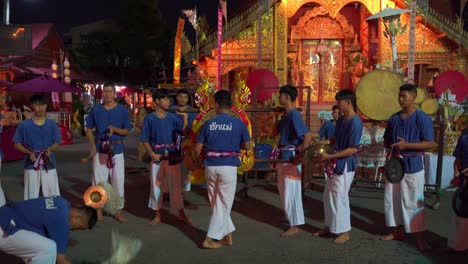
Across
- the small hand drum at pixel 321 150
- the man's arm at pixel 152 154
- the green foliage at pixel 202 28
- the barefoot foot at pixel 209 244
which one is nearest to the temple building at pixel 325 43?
the green foliage at pixel 202 28

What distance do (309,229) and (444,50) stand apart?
40.3 feet

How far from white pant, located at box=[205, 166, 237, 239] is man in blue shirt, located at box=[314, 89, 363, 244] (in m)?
1.14

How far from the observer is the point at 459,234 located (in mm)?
4926

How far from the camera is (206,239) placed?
17.4 ft

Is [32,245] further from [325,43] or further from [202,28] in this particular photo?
[325,43]

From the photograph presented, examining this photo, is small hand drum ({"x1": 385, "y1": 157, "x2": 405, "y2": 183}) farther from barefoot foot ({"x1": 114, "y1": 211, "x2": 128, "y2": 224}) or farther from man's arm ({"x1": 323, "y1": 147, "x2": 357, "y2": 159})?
barefoot foot ({"x1": 114, "y1": 211, "x2": 128, "y2": 224})

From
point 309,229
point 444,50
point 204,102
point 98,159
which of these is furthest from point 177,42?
point 444,50

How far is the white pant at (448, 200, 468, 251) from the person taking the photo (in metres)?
4.89

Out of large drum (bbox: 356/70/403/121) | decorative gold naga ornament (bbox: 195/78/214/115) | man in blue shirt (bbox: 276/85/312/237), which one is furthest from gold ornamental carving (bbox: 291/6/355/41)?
man in blue shirt (bbox: 276/85/312/237)

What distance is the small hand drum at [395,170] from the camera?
523 cm

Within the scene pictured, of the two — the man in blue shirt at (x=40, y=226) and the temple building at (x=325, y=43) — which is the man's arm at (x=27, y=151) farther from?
the temple building at (x=325, y=43)

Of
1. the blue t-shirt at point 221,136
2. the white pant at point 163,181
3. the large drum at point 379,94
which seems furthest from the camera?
the large drum at point 379,94

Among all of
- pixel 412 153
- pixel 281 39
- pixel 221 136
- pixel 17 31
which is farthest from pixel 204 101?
pixel 17 31

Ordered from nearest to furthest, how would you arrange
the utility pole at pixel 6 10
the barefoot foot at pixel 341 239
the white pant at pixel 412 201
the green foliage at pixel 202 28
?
the white pant at pixel 412 201 → the barefoot foot at pixel 341 239 → the green foliage at pixel 202 28 → the utility pole at pixel 6 10
